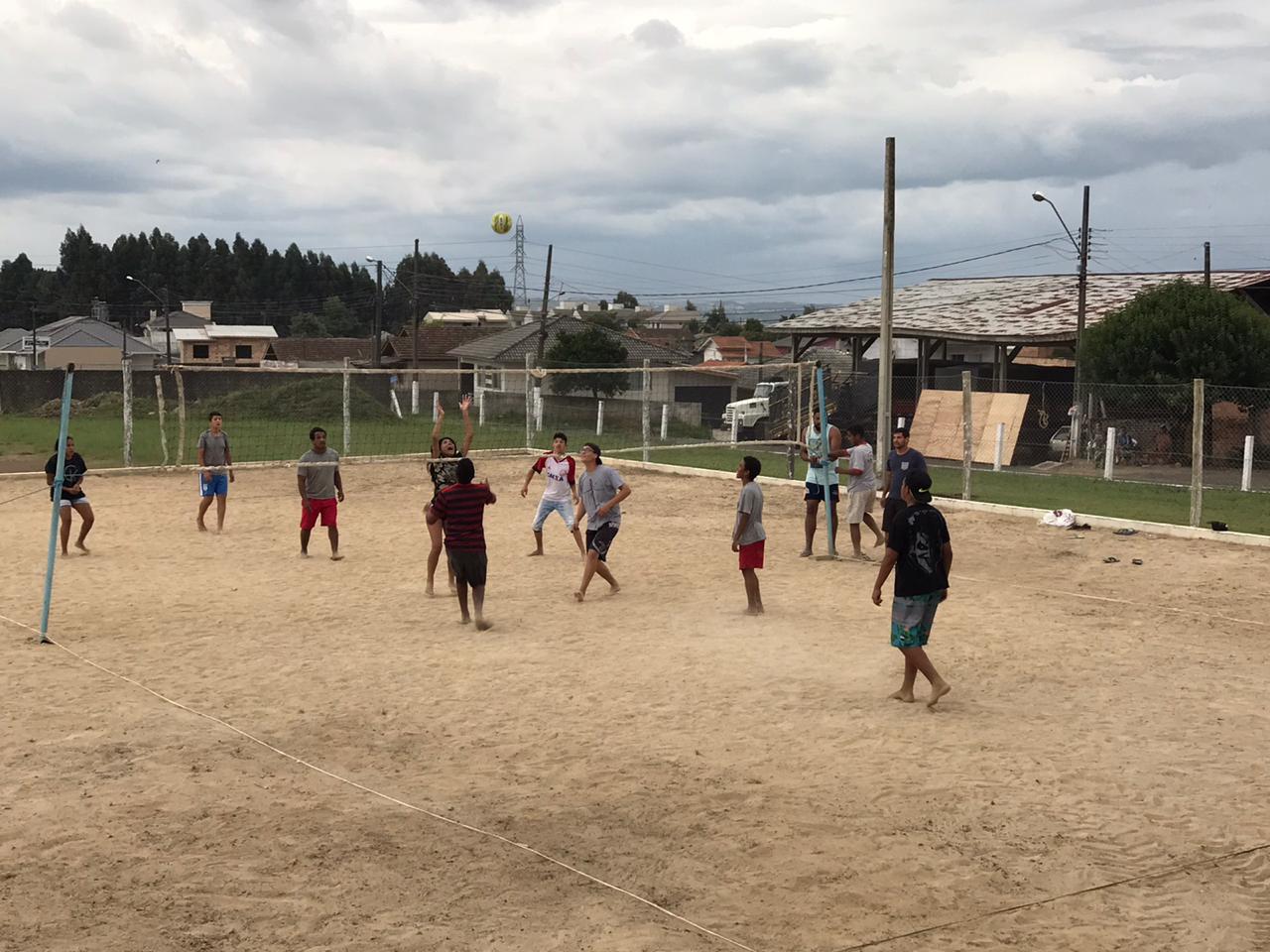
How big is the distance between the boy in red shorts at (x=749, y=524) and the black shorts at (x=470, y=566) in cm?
221

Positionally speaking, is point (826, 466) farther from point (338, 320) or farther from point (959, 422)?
point (338, 320)

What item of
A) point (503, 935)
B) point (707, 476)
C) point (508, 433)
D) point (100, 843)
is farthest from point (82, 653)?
point (508, 433)

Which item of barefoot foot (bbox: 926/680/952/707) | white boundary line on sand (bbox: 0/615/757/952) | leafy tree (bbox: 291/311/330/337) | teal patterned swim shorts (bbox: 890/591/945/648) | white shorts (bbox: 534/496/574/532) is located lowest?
white boundary line on sand (bbox: 0/615/757/952)

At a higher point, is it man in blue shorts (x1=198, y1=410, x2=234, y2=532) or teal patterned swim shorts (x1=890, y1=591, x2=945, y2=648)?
man in blue shorts (x1=198, y1=410, x2=234, y2=532)

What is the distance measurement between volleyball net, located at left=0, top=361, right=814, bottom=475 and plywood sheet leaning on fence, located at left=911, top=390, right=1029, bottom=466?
9.72 ft

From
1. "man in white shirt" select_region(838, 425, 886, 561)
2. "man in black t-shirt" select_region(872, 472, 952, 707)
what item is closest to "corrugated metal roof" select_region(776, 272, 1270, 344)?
"man in white shirt" select_region(838, 425, 886, 561)

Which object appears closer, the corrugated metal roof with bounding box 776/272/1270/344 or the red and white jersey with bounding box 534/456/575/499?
the red and white jersey with bounding box 534/456/575/499

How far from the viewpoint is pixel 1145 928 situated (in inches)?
221

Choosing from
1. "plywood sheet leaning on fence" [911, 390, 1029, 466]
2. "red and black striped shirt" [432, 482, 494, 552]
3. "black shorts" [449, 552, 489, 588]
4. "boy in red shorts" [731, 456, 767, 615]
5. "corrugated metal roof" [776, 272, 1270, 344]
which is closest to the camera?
"red and black striped shirt" [432, 482, 494, 552]

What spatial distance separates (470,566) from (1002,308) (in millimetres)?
31499

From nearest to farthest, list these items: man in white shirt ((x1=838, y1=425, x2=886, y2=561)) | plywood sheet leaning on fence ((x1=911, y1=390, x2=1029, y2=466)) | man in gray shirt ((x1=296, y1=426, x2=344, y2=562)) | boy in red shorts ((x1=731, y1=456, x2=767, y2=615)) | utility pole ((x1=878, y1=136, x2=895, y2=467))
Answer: boy in red shorts ((x1=731, y1=456, x2=767, y2=615))
man in gray shirt ((x1=296, y1=426, x2=344, y2=562))
man in white shirt ((x1=838, y1=425, x2=886, y2=561))
utility pole ((x1=878, y1=136, x2=895, y2=467))
plywood sheet leaning on fence ((x1=911, y1=390, x2=1029, y2=466))

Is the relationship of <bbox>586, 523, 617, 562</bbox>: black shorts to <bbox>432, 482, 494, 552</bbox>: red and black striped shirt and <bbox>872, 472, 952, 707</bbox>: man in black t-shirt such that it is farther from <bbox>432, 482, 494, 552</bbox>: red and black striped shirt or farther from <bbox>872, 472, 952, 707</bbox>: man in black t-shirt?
<bbox>872, 472, 952, 707</bbox>: man in black t-shirt

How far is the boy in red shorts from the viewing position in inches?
450

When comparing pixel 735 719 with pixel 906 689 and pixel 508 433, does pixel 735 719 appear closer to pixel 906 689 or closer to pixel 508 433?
pixel 906 689
